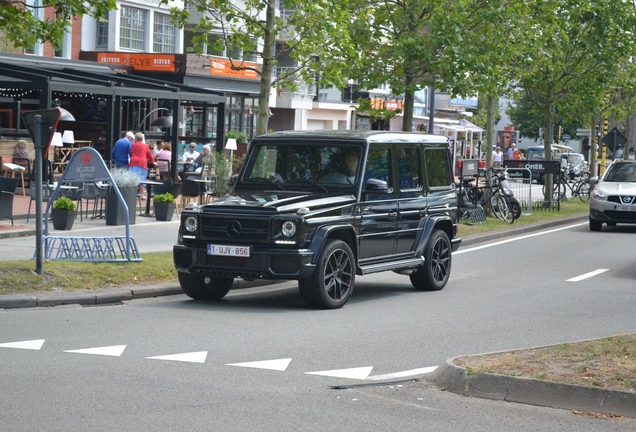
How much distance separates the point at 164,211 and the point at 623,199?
1054cm

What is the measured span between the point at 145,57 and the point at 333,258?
3168 cm

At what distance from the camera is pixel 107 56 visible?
41.8 meters

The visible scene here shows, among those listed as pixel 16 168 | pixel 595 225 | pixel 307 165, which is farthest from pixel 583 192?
pixel 307 165

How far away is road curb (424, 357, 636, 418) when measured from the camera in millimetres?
7125

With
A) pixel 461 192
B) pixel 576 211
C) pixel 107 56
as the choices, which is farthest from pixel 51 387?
pixel 107 56

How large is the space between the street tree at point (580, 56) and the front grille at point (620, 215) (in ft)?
22.0

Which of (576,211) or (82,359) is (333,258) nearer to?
(82,359)

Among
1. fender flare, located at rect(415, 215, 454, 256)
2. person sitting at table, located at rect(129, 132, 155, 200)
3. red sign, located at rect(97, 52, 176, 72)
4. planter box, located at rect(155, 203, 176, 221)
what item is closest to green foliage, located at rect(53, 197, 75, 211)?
planter box, located at rect(155, 203, 176, 221)

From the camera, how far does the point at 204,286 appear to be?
12.8 metres

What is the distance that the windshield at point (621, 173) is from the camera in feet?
87.9

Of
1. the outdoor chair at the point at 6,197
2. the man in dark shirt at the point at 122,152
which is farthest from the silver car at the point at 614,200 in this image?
the outdoor chair at the point at 6,197

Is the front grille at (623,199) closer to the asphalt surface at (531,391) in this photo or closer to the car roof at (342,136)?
the car roof at (342,136)

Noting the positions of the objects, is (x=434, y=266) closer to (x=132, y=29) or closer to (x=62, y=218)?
(x=62, y=218)

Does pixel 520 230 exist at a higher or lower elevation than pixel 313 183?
lower
